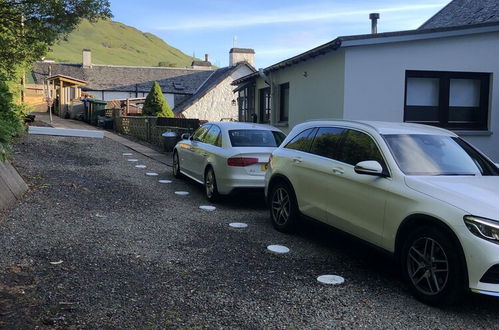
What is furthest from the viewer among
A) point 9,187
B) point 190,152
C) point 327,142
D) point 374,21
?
point 374,21

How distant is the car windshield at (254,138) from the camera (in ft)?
28.5

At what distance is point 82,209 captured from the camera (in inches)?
293

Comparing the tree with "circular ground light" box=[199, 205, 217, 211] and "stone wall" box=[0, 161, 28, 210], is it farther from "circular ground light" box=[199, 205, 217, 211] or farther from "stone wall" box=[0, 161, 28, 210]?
"circular ground light" box=[199, 205, 217, 211]

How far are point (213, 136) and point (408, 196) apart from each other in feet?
18.0

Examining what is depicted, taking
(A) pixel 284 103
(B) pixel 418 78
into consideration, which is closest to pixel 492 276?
(B) pixel 418 78

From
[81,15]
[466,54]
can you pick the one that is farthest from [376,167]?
[81,15]

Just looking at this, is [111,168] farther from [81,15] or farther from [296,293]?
[296,293]

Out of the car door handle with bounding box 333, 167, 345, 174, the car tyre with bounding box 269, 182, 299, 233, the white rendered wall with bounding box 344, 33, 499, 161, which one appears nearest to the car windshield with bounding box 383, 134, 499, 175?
the car door handle with bounding box 333, 167, 345, 174

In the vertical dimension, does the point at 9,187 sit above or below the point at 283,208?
above

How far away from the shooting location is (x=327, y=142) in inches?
237

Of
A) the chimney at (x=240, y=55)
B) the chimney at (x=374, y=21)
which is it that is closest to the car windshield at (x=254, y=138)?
the chimney at (x=374, y=21)

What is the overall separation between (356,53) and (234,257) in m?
6.69

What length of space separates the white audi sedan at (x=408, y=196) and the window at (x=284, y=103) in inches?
323

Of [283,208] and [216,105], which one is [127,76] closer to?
[216,105]
